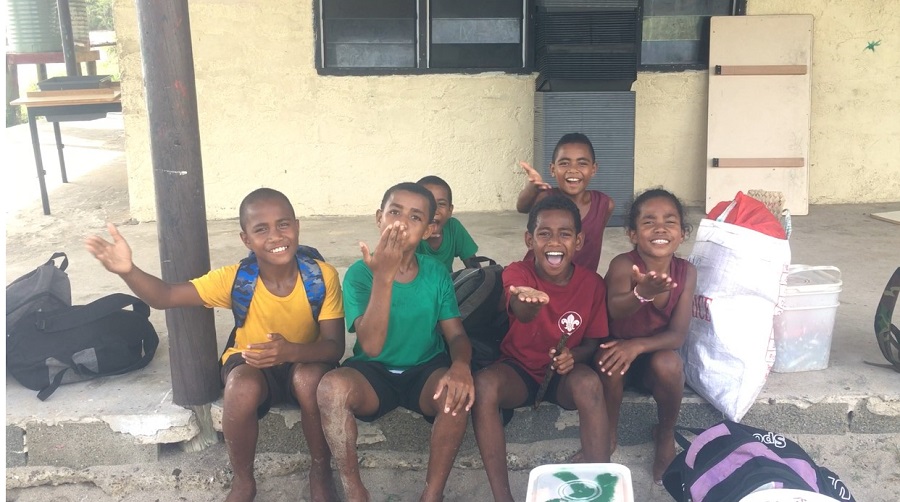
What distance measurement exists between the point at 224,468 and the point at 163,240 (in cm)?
82

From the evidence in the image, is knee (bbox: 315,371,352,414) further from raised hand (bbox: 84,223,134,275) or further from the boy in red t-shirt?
raised hand (bbox: 84,223,134,275)

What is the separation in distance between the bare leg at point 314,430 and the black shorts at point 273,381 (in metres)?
0.09

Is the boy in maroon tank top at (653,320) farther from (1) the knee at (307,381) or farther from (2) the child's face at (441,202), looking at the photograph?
(1) the knee at (307,381)

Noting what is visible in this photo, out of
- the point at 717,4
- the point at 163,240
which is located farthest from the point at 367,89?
the point at 163,240

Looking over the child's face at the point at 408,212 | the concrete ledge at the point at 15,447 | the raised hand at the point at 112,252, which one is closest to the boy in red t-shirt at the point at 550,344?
the child's face at the point at 408,212

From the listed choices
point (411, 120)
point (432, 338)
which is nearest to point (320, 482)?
point (432, 338)

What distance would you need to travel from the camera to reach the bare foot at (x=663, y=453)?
2973mm

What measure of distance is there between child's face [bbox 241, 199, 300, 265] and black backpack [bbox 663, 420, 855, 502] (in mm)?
1418

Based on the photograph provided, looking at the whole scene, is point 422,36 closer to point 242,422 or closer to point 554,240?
point 554,240

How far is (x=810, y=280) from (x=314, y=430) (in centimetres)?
198

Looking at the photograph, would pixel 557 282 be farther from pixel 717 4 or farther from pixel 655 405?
pixel 717 4

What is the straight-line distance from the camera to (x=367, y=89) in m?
5.94

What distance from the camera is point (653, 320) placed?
295cm

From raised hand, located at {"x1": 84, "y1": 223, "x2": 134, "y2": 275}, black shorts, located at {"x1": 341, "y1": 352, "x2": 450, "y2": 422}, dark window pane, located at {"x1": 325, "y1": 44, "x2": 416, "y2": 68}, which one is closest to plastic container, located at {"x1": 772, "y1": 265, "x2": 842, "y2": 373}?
black shorts, located at {"x1": 341, "y1": 352, "x2": 450, "y2": 422}
